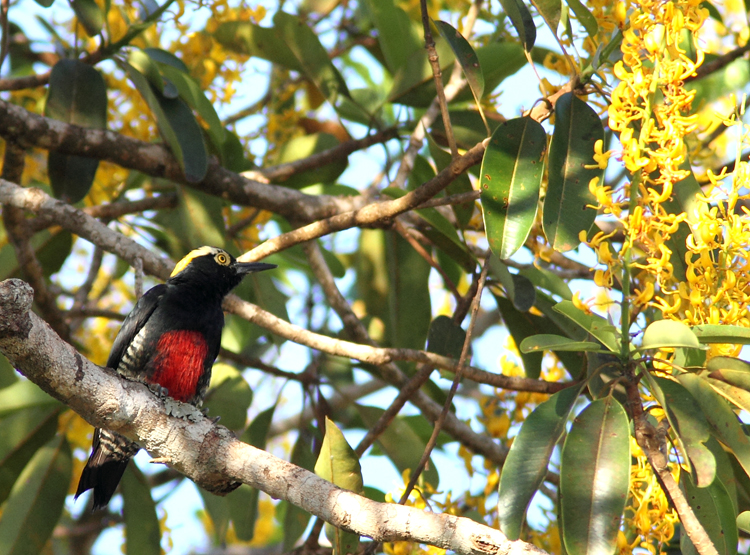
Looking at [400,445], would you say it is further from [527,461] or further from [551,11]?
[551,11]

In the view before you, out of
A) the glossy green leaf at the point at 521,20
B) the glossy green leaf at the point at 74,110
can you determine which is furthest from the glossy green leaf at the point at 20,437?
the glossy green leaf at the point at 521,20

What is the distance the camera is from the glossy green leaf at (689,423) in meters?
1.80

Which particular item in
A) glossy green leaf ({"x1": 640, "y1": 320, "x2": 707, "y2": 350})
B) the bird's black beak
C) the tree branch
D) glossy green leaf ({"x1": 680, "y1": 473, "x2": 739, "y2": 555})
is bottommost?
the tree branch

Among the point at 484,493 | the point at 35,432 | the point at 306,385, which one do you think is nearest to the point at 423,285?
the point at 306,385

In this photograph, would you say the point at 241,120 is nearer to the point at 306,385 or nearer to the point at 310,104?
the point at 310,104

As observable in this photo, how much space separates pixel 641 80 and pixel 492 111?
1.91m

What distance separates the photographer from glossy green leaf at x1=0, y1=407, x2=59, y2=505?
11.8 ft

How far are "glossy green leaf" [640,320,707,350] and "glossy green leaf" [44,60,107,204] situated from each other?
2.55 metres

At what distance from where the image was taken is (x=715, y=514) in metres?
2.08

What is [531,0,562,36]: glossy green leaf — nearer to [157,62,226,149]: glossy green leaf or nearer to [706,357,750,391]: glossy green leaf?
[706,357,750,391]: glossy green leaf

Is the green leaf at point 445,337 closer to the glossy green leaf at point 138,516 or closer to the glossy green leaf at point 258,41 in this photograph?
the glossy green leaf at point 258,41

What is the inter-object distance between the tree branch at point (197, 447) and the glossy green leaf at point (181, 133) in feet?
3.59

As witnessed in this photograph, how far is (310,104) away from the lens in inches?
191

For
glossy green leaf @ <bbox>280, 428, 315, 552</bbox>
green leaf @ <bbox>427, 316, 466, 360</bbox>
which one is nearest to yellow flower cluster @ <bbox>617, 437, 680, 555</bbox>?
green leaf @ <bbox>427, 316, 466, 360</bbox>
